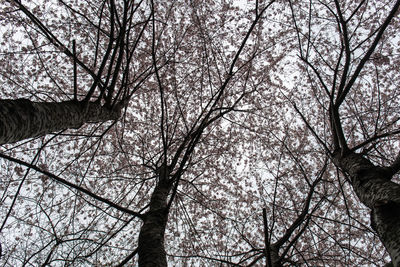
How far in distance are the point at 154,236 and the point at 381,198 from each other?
2.54 metres

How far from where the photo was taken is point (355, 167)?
3.60 m

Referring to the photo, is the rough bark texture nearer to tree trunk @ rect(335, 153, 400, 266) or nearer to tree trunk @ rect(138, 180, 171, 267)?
tree trunk @ rect(138, 180, 171, 267)

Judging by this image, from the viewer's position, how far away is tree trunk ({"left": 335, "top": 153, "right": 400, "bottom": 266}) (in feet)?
8.43

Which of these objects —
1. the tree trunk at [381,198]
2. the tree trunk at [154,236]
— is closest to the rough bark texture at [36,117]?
the tree trunk at [154,236]

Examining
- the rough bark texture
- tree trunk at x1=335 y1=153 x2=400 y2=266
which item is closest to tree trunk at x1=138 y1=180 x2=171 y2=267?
the rough bark texture

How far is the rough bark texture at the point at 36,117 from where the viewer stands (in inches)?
101

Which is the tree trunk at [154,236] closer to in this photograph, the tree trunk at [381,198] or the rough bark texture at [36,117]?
the rough bark texture at [36,117]

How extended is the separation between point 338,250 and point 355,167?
4.12 m

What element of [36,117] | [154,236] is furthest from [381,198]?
[36,117]

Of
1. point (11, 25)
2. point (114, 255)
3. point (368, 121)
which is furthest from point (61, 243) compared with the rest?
point (368, 121)

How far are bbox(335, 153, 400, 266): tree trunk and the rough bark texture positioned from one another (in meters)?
3.62

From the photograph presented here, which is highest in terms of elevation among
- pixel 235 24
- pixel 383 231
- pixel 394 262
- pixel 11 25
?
pixel 235 24

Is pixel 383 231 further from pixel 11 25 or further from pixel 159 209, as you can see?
pixel 11 25

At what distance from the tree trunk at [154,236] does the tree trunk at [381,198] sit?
2.24m
